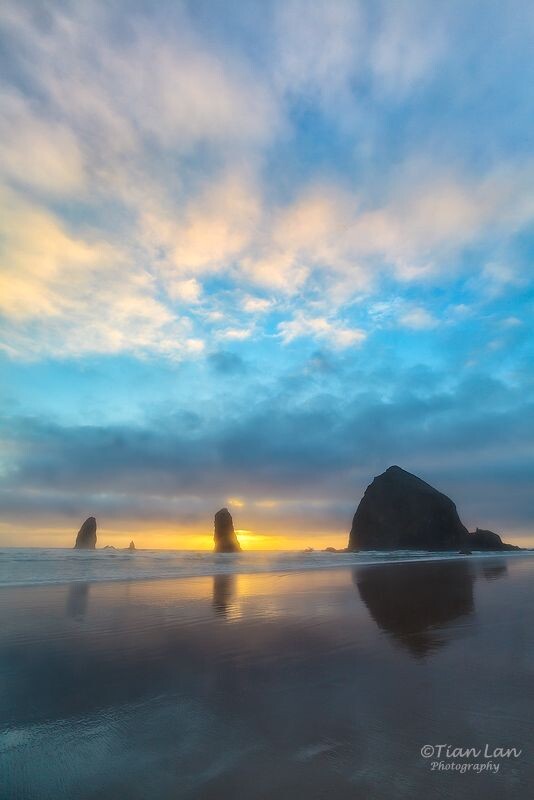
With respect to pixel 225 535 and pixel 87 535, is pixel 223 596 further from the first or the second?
pixel 87 535

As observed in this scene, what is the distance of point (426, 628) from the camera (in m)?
11.0

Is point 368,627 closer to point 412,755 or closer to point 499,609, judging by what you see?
point 499,609

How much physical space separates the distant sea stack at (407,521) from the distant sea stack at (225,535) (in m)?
35.4

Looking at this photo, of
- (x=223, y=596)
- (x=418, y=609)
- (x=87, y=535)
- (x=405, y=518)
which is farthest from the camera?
(x=87, y=535)

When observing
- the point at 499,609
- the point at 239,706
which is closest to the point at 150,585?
the point at 499,609

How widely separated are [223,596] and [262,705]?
495 inches

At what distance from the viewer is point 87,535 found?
121 meters

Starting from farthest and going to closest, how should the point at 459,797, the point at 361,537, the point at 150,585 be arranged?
the point at 361,537
the point at 150,585
the point at 459,797

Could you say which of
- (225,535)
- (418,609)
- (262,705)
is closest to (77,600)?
(418,609)

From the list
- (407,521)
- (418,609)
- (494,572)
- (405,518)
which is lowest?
(418,609)

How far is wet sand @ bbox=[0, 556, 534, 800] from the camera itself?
13.5 ft

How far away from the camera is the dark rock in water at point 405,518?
362 ft

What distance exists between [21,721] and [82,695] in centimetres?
100

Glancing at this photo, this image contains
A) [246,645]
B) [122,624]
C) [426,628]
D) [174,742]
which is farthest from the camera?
[122,624]
